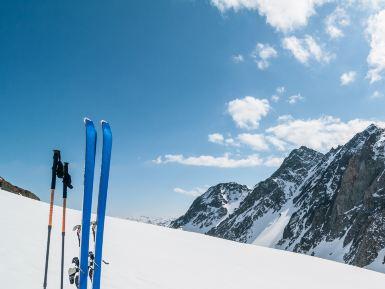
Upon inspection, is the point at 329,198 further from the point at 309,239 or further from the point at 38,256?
the point at 38,256

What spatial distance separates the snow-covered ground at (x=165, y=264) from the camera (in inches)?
414

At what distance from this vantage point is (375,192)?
409 ft

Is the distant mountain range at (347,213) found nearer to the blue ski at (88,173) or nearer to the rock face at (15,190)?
the rock face at (15,190)

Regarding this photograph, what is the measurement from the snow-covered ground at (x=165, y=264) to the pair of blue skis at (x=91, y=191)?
2589 millimetres

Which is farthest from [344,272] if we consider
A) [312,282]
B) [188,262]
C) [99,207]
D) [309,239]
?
[309,239]

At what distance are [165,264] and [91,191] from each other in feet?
25.6

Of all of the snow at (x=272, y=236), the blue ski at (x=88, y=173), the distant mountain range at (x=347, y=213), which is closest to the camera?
the blue ski at (x=88, y=173)

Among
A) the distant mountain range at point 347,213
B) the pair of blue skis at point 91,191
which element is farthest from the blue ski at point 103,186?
the distant mountain range at point 347,213

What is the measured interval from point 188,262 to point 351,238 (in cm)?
12456

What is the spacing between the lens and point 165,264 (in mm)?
13797

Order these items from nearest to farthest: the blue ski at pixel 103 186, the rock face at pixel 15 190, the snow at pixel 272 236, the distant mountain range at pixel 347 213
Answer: the blue ski at pixel 103 186
the rock face at pixel 15 190
the distant mountain range at pixel 347 213
the snow at pixel 272 236

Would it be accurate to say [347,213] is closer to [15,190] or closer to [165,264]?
[15,190]

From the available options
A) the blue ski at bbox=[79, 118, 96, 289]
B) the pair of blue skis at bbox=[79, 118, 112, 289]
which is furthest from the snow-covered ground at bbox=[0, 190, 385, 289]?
the blue ski at bbox=[79, 118, 96, 289]

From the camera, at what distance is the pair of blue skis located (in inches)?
Result: 267
